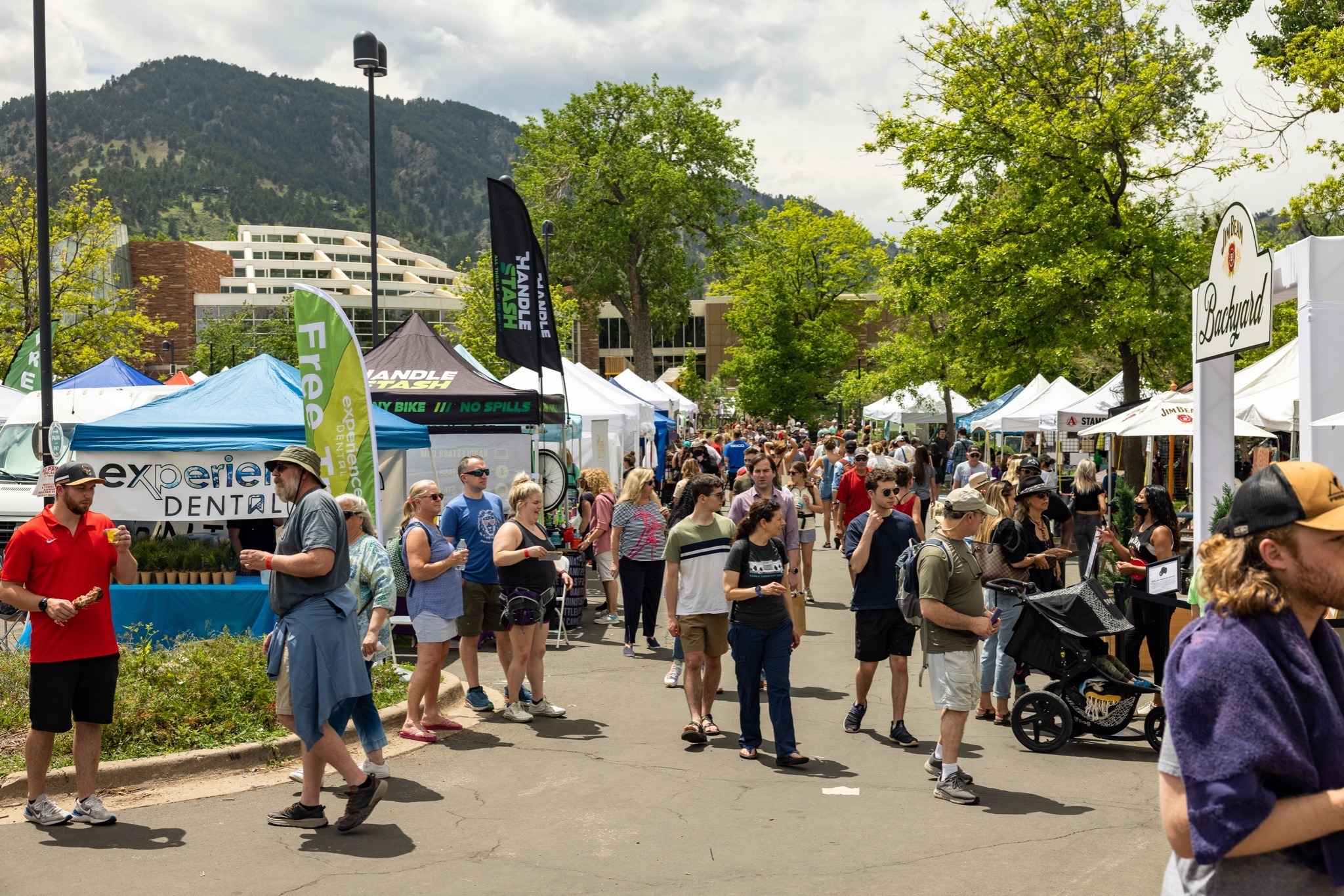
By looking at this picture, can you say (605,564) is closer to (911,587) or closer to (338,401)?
(338,401)

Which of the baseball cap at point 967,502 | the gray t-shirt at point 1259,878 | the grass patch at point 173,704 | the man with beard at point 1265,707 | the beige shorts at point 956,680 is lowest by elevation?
the grass patch at point 173,704

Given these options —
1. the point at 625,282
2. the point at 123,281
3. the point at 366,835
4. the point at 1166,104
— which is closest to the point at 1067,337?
the point at 1166,104

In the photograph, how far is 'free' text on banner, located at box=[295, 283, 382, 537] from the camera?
9664 mm

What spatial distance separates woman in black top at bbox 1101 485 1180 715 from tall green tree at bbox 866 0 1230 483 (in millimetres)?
12349

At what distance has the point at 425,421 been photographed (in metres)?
13.9

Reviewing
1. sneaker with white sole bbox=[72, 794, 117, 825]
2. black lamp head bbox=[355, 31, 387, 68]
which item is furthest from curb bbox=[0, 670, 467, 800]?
black lamp head bbox=[355, 31, 387, 68]

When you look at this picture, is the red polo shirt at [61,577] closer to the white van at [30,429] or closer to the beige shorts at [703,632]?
the beige shorts at [703,632]

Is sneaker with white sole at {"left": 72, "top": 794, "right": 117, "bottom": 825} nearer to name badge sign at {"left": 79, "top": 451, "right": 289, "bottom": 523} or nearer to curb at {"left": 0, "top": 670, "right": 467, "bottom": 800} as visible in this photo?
curb at {"left": 0, "top": 670, "right": 467, "bottom": 800}

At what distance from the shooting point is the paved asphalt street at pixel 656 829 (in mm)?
5301

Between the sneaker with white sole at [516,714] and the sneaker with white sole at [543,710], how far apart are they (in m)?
0.04

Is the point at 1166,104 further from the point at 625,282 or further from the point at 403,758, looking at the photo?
the point at 625,282

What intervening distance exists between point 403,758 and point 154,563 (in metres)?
4.41

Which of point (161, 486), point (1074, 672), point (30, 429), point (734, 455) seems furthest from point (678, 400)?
point (1074, 672)

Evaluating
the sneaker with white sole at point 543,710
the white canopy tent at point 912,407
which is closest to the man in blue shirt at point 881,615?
the sneaker with white sole at point 543,710
